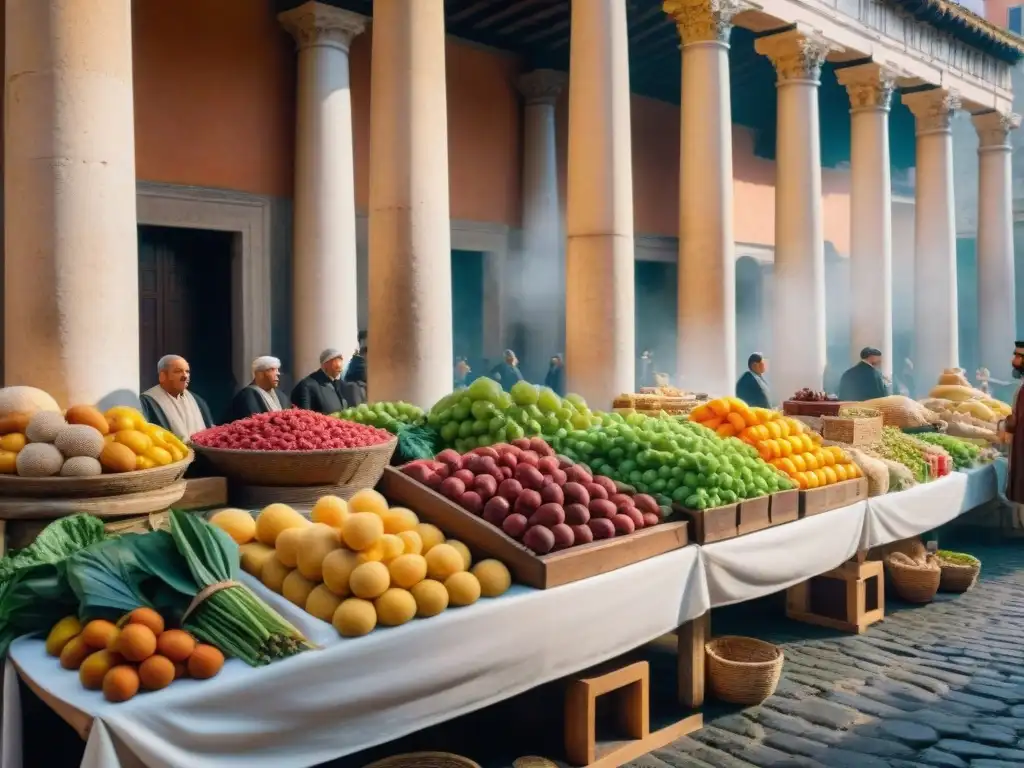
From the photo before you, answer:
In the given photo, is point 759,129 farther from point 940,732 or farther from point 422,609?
point 422,609

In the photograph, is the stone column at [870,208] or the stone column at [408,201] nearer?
the stone column at [408,201]

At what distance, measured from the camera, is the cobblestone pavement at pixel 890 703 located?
4168mm

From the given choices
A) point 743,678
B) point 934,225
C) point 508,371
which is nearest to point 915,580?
point 743,678

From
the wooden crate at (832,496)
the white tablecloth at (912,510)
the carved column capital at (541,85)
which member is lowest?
the white tablecloth at (912,510)

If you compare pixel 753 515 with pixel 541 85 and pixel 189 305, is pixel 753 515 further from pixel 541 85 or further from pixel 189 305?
pixel 541 85

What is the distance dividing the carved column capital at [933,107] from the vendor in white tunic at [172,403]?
14995mm

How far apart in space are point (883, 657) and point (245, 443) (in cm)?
403

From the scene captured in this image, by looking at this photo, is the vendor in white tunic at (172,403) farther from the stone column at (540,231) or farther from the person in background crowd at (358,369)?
the stone column at (540,231)

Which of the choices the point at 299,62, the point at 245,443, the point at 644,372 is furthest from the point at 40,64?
the point at 644,372

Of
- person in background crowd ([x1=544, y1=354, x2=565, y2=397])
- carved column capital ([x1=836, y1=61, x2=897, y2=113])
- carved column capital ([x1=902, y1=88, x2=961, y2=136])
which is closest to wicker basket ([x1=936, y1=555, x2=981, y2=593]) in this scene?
person in background crowd ([x1=544, y1=354, x2=565, y2=397])

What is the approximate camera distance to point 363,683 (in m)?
3.14

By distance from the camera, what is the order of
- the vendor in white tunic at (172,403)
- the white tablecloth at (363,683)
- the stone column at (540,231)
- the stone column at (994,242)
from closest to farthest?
the white tablecloth at (363,683), the vendor in white tunic at (172,403), the stone column at (540,231), the stone column at (994,242)

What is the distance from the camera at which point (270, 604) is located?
3350 millimetres

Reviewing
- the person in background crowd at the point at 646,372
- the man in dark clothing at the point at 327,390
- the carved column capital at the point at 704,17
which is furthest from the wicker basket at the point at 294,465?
the person in background crowd at the point at 646,372
